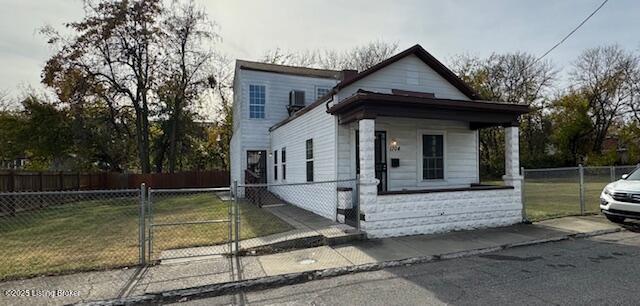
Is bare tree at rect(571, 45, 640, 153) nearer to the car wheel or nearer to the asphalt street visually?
the car wheel

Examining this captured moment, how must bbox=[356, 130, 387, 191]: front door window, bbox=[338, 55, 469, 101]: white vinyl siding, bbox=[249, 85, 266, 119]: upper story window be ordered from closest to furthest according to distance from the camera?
1. bbox=[356, 130, 387, 191]: front door window
2. bbox=[338, 55, 469, 101]: white vinyl siding
3. bbox=[249, 85, 266, 119]: upper story window

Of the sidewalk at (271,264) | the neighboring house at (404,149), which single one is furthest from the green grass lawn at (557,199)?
the sidewalk at (271,264)

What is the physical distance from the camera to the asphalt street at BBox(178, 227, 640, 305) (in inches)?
167

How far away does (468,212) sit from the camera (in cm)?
869

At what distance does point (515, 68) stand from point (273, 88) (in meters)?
27.0

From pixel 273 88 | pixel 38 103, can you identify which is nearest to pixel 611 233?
pixel 273 88

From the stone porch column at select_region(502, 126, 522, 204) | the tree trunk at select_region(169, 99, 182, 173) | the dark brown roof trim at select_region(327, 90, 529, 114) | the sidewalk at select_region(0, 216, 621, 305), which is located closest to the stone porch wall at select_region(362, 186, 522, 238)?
the stone porch column at select_region(502, 126, 522, 204)

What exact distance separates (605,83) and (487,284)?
37.3 metres

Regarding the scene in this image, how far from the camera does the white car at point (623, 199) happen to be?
8.16 meters

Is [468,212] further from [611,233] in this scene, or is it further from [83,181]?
[83,181]

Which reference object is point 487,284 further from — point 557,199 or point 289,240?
point 557,199

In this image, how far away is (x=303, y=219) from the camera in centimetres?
959

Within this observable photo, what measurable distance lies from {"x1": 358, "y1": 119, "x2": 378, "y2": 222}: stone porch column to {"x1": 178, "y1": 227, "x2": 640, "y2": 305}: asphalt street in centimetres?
206

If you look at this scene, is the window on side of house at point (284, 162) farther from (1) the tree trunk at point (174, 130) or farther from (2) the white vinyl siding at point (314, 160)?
(1) the tree trunk at point (174, 130)
